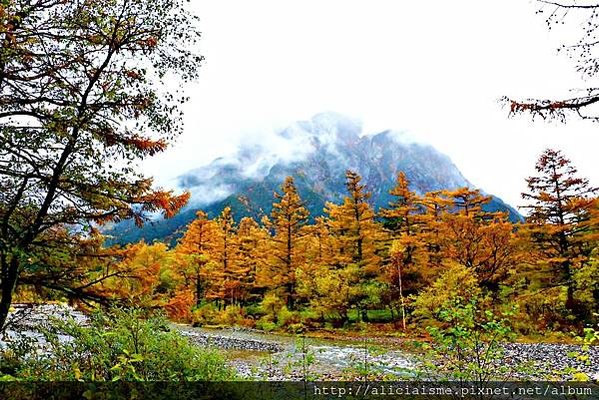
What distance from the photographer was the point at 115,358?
5285 mm

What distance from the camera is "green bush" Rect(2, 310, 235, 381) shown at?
16.1 ft

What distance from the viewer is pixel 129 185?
24.7 ft

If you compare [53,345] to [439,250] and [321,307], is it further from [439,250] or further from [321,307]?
[439,250]

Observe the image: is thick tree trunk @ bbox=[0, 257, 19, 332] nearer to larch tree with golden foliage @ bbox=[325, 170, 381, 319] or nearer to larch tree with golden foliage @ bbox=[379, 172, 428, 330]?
larch tree with golden foliage @ bbox=[379, 172, 428, 330]

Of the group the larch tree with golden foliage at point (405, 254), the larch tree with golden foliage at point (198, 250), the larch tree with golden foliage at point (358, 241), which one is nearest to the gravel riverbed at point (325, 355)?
the larch tree with golden foliage at point (358, 241)

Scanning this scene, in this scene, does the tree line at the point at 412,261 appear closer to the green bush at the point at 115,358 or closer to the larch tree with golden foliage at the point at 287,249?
the larch tree with golden foliage at the point at 287,249

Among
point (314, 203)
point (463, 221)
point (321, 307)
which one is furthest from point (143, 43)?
point (314, 203)

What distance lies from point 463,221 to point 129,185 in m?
18.9

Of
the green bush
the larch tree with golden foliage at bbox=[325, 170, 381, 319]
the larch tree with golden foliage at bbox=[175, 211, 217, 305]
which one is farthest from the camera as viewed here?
the larch tree with golden foliage at bbox=[175, 211, 217, 305]

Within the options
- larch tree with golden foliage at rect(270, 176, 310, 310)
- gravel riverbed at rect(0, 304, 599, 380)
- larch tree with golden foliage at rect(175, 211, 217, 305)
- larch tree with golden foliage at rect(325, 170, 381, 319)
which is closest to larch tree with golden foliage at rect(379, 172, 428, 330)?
larch tree with golden foliage at rect(325, 170, 381, 319)

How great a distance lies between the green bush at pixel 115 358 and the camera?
4.89m

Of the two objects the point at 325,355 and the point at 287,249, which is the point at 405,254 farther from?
the point at 325,355

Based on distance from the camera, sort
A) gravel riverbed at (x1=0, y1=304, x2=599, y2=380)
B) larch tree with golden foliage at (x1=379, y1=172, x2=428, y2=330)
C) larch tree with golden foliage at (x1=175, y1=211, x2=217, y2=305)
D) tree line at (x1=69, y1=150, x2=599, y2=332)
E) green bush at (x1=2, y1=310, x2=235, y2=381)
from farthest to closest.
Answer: larch tree with golden foliage at (x1=175, y1=211, x2=217, y2=305) < larch tree with golden foliage at (x1=379, y1=172, x2=428, y2=330) < tree line at (x1=69, y1=150, x2=599, y2=332) < gravel riverbed at (x1=0, y1=304, x2=599, y2=380) < green bush at (x1=2, y1=310, x2=235, y2=381)

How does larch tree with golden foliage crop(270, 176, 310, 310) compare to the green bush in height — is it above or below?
above
